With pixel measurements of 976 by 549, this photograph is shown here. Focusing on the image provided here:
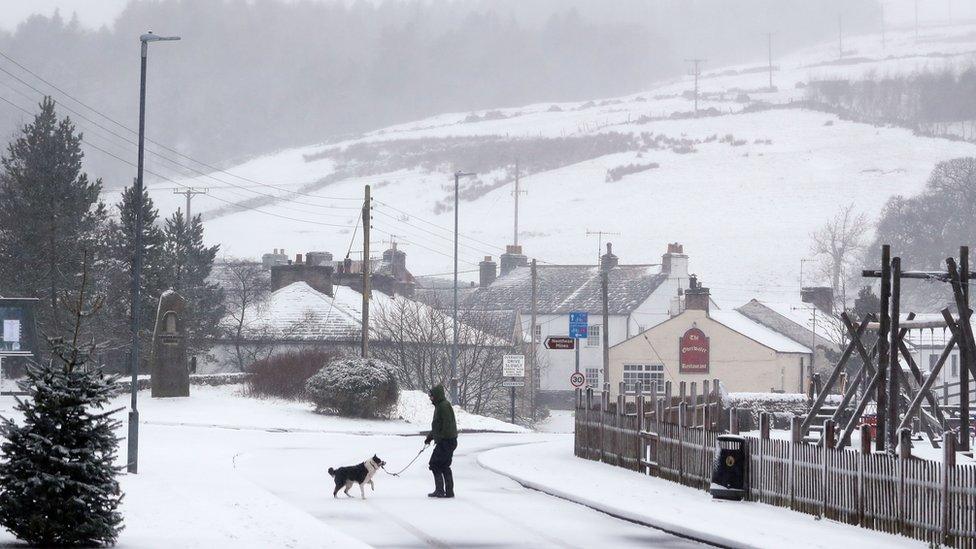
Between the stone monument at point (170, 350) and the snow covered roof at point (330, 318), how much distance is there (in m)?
A: 19.9

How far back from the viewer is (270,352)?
73.6 metres

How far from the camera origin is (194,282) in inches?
3145

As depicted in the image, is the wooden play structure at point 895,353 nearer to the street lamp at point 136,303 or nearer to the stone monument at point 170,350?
the street lamp at point 136,303

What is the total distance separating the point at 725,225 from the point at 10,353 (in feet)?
433

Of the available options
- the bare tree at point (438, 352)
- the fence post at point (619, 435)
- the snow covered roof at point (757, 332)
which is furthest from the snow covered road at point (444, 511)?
the snow covered roof at point (757, 332)

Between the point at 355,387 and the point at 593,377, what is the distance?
4193 cm

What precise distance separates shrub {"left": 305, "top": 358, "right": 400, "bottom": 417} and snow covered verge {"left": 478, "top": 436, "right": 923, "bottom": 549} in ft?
57.4

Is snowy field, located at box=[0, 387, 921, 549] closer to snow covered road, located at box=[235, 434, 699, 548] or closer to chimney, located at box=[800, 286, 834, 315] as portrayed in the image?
snow covered road, located at box=[235, 434, 699, 548]

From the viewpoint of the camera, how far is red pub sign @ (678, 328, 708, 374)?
267 feet

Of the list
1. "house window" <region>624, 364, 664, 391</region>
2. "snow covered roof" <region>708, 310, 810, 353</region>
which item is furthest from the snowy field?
"snow covered roof" <region>708, 310, 810, 353</region>

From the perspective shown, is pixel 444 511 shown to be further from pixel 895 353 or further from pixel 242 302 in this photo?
pixel 242 302

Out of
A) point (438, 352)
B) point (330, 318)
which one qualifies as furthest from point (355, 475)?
point (330, 318)

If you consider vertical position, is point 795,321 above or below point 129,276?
below

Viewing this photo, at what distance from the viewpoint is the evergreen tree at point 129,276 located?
6531cm
